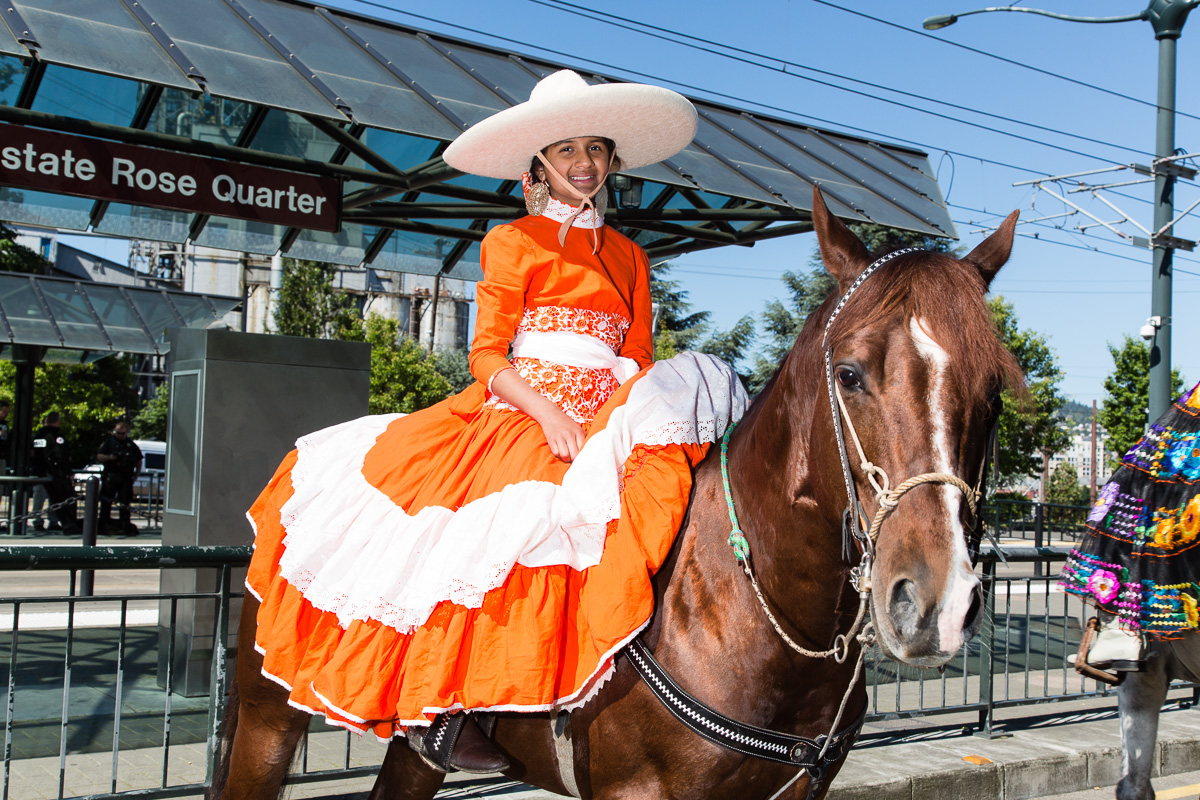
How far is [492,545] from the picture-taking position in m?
2.46

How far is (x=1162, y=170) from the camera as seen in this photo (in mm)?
13961

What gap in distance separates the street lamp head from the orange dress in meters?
12.8

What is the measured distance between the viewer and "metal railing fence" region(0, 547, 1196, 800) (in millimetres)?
3904

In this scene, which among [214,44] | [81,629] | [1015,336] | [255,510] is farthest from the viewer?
[1015,336]

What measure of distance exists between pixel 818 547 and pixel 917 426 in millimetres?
505

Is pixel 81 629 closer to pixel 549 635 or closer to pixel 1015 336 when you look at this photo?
pixel 549 635

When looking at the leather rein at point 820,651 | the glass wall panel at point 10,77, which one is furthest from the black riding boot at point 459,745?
the glass wall panel at point 10,77

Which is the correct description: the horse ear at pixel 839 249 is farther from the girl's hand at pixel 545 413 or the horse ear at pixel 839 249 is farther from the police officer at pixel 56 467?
the police officer at pixel 56 467

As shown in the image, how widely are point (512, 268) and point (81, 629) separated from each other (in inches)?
284

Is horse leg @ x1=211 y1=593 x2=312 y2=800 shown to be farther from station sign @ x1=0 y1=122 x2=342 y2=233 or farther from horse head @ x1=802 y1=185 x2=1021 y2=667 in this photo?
station sign @ x1=0 y1=122 x2=342 y2=233

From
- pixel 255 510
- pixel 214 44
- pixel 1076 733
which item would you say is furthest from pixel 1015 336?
pixel 255 510

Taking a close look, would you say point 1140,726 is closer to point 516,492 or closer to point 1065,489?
point 516,492

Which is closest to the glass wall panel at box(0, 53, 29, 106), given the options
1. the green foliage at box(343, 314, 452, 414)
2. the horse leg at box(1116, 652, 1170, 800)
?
the horse leg at box(1116, 652, 1170, 800)

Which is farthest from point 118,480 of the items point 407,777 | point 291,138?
point 407,777
